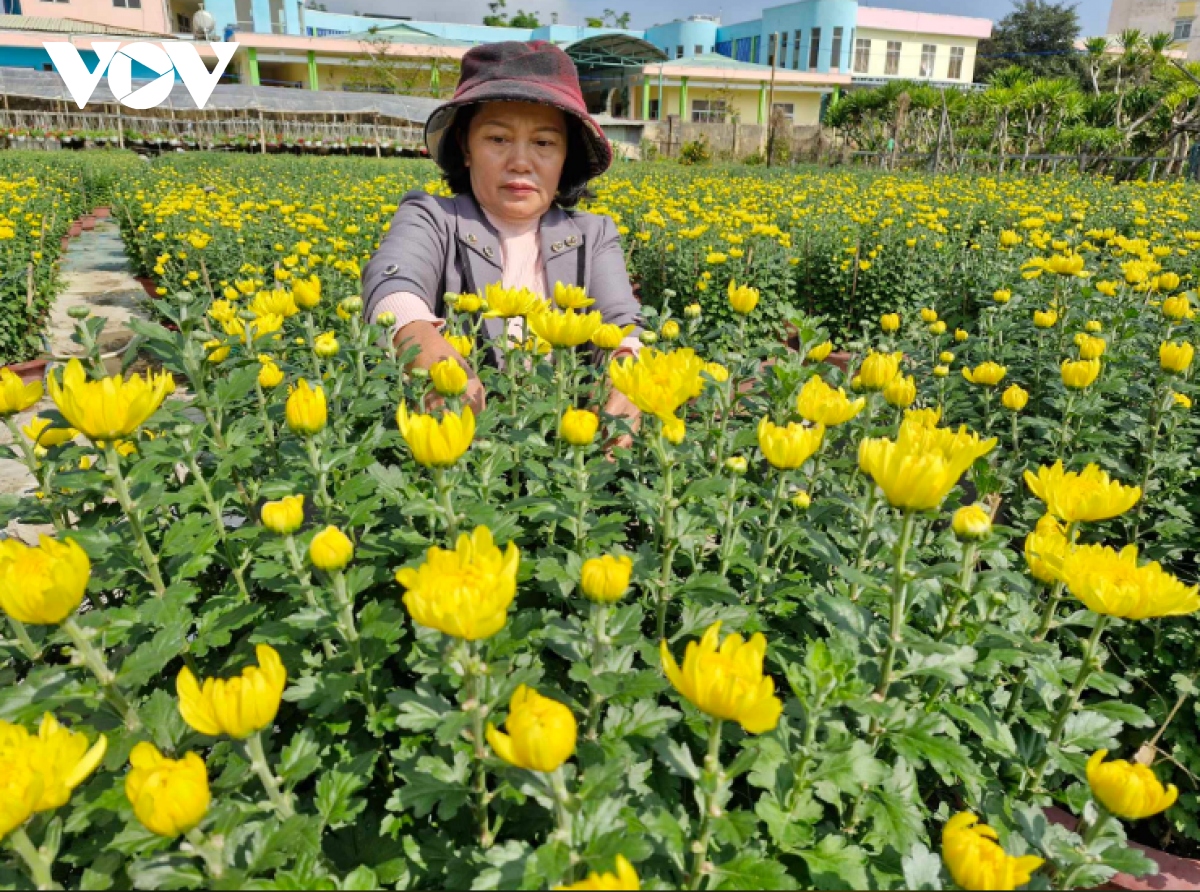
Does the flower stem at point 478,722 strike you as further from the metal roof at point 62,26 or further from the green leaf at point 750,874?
the metal roof at point 62,26

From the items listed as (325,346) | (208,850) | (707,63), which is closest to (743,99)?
(707,63)

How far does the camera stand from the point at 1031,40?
185 feet

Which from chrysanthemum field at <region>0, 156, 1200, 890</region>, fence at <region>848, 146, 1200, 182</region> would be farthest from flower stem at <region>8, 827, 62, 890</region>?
fence at <region>848, 146, 1200, 182</region>

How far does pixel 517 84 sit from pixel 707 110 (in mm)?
55854

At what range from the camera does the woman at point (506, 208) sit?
109 inches

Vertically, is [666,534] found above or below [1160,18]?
below

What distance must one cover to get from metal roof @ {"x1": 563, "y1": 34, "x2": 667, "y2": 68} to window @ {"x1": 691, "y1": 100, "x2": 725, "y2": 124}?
5082mm

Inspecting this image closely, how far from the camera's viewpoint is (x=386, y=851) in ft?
3.88

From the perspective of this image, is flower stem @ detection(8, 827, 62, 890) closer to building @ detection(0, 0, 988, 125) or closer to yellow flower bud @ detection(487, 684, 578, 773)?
yellow flower bud @ detection(487, 684, 578, 773)

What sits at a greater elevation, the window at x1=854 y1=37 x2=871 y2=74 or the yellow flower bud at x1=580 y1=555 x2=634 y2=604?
the window at x1=854 y1=37 x2=871 y2=74

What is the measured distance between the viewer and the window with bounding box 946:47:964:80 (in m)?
55.7

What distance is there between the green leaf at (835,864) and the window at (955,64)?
67.2 metres

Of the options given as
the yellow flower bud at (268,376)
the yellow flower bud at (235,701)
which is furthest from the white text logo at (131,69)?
the yellow flower bud at (235,701)

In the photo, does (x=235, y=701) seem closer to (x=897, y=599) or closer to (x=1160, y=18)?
(x=897, y=599)
